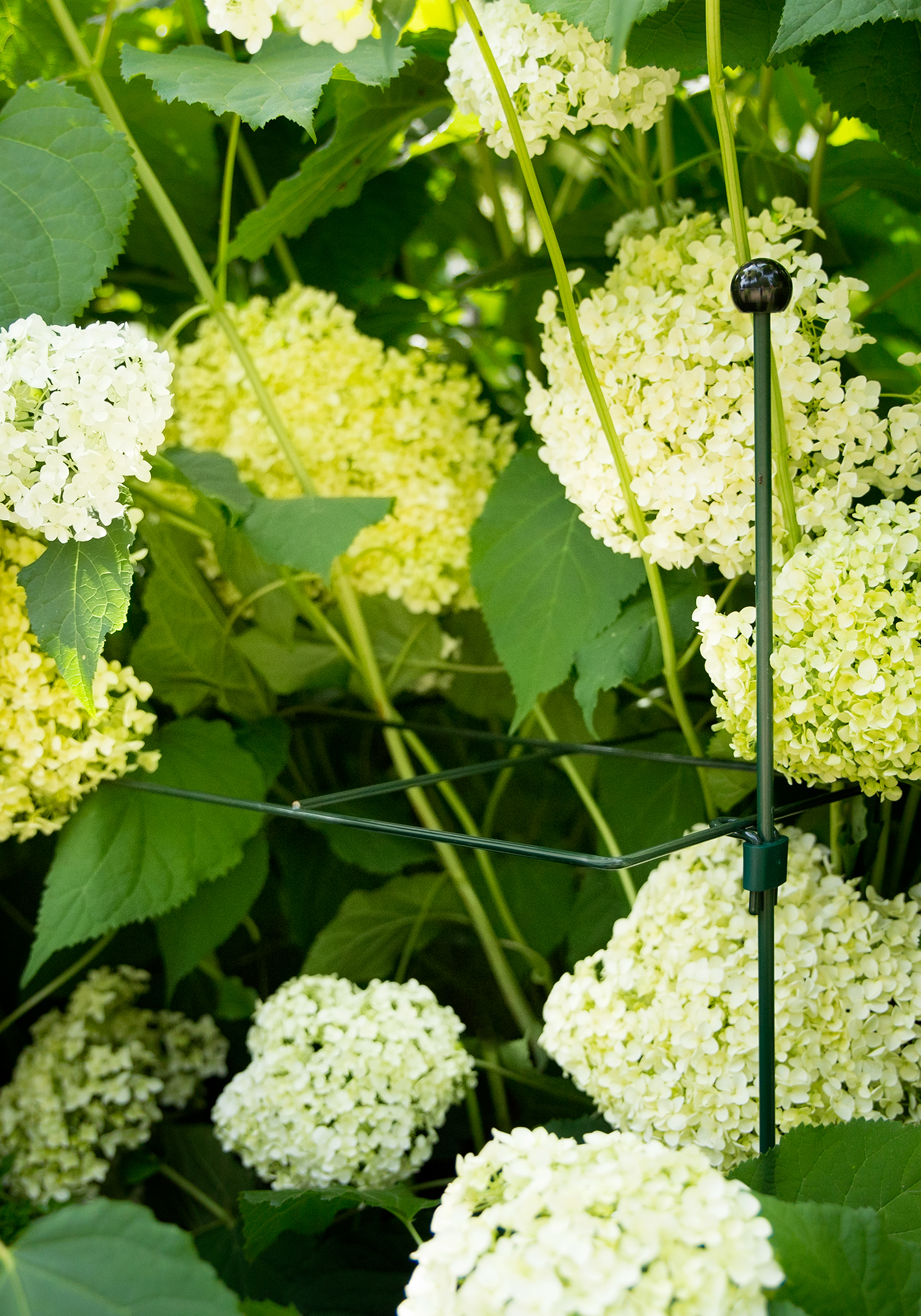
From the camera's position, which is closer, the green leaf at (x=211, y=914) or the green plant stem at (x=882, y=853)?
the green plant stem at (x=882, y=853)

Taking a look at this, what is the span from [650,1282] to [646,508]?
1.26 ft

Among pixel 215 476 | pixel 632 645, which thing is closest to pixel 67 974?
pixel 215 476

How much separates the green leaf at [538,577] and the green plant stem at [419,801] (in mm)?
144

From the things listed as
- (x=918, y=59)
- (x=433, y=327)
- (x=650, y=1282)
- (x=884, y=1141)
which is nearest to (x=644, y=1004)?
(x=884, y=1141)

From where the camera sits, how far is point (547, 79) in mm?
593

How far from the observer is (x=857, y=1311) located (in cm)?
44

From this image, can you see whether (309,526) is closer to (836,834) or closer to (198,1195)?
(836,834)

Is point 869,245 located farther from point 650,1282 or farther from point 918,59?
point 650,1282

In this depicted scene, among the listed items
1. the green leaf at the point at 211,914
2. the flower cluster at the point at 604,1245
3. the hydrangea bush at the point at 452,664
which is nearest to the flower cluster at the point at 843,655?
the hydrangea bush at the point at 452,664

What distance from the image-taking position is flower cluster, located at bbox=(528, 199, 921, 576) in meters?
0.58

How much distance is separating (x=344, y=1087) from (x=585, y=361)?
481mm

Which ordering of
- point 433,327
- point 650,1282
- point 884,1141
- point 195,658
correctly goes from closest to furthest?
point 650,1282
point 884,1141
point 195,658
point 433,327

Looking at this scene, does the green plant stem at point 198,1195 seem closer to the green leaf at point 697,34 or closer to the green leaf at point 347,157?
the green leaf at point 347,157

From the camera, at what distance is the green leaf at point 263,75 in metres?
0.59
